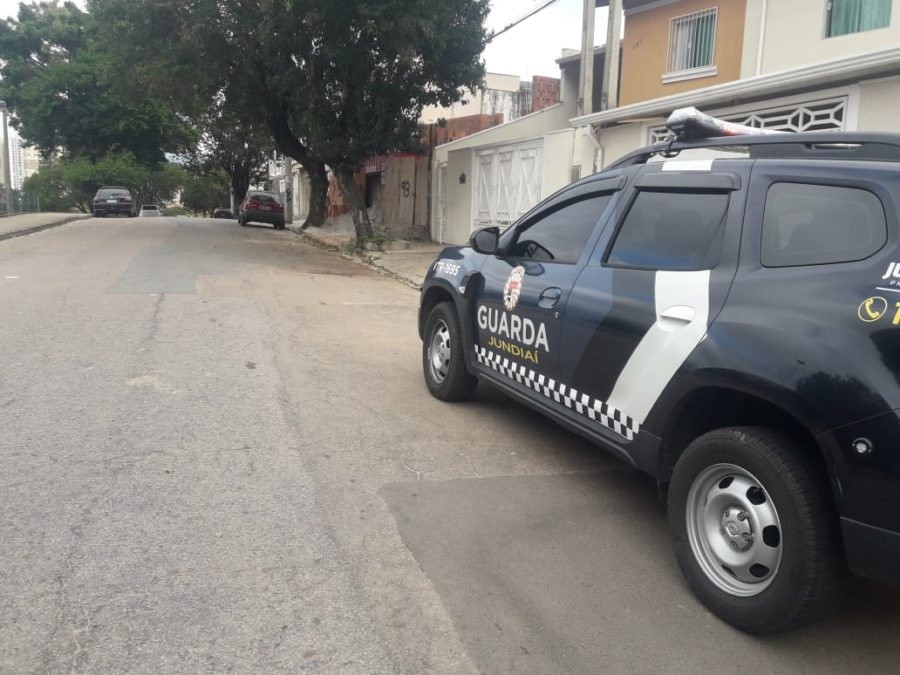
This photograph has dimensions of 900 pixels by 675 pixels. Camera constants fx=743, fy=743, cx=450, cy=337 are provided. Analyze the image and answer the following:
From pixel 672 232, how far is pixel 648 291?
0.36 m

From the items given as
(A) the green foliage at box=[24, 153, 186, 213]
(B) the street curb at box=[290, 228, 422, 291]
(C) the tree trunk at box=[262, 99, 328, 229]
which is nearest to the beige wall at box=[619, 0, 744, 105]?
(B) the street curb at box=[290, 228, 422, 291]

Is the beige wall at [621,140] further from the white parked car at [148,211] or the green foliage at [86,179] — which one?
the white parked car at [148,211]

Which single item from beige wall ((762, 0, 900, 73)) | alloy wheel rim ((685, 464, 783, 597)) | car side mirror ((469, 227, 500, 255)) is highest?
beige wall ((762, 0, 900, 73))

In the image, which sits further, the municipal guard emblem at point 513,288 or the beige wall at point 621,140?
the beige wall at point 621,140

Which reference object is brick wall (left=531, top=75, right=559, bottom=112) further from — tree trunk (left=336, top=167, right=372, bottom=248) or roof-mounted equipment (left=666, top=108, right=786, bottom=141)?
roof-mounted equipment (left=666, top=108, right=786, bottom=141)

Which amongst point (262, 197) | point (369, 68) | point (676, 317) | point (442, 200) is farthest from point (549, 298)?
point (262, 197)

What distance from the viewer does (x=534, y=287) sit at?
4.54 m

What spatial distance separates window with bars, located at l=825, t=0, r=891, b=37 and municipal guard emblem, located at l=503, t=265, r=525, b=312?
10.7 m

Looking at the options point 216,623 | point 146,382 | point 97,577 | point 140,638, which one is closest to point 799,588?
point 216,623

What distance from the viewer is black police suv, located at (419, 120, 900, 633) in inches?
100.0

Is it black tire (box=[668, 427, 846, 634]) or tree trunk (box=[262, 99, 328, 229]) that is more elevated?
tree trunk (box=[262, 99, 328, 229])

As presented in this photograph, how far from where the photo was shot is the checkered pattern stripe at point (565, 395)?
366cm

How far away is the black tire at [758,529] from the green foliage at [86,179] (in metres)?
49.5

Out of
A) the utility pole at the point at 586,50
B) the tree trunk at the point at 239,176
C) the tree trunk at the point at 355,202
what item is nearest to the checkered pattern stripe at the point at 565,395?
the utility pole at the point at 586,50
